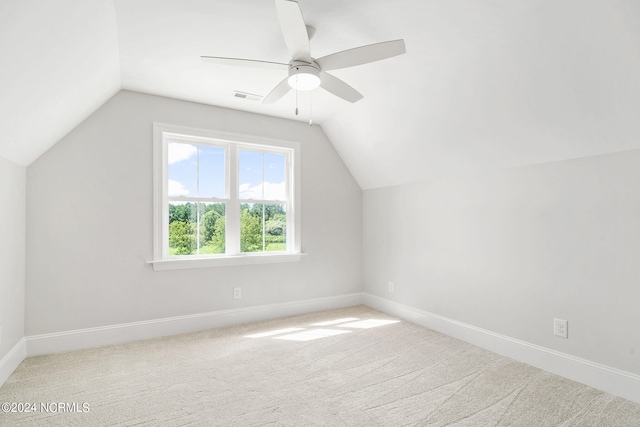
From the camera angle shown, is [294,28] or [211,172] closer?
[294,28]

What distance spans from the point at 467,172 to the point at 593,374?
72.1 inches

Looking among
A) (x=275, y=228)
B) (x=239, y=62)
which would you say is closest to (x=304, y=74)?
(x=239, y=62)

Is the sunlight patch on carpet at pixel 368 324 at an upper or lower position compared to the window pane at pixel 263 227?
lower


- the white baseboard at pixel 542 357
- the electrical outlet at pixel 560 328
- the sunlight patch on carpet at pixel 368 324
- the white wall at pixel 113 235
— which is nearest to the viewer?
the white baseboard at pixel 542 357

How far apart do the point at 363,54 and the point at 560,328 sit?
8.07 ft

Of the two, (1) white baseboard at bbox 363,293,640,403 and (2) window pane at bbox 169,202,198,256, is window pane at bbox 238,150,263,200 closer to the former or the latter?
(2) window pane at bbox 169,202,198,256

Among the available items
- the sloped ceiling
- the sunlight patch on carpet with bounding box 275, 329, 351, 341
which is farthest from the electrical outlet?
the sunlight patch on carpet with bounding box 275, 329, 351, 341

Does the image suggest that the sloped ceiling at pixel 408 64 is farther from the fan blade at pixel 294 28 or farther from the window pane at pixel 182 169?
the window pane at pixel 182 169

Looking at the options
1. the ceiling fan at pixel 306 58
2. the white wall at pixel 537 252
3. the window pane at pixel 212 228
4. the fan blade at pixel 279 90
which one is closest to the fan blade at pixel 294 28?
the ceiling fan at pixel 306 58

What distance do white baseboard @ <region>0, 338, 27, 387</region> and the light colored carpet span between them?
58mm

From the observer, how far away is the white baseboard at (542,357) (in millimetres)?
2115

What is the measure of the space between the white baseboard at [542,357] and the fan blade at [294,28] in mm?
2772

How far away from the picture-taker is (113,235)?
308 cm

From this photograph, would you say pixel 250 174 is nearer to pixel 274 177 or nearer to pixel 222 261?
pixel 274 177
